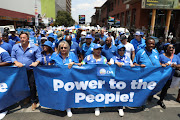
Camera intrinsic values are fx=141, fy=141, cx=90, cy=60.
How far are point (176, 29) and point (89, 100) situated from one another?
2158 cm

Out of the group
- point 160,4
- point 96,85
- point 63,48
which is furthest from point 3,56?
point 160,4

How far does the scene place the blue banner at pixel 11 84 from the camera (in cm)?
343

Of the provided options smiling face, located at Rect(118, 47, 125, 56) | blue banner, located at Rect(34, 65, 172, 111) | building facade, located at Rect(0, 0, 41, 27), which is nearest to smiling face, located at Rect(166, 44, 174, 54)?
blue banner, located at Rect(34, 65, 172, 111)

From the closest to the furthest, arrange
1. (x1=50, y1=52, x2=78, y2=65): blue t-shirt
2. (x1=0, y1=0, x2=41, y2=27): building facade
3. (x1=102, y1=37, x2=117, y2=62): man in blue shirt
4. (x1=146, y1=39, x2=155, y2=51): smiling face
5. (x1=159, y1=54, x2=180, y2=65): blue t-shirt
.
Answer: (x1=50, y1=52, x2=78, y2=65): blue t-shirt
(x1=146, y1=39, x2=155, y2=51): smiling face
(x1=159, y1=54, x2=180, y2=65): blue t-shirt
(x1=102, y1=37, x2=117, y2=62): man in blue shirt
(x1=0, y1=0, x2=41, y2=27): building facade

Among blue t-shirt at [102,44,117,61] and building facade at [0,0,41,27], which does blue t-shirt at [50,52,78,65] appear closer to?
blue t-shirt at [102,44,117,61]

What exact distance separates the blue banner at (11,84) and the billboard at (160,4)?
54.8 feet

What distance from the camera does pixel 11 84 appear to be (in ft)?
11.4

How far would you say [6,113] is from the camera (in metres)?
3.57

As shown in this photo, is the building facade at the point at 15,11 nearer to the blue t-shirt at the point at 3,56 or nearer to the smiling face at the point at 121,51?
the blue t-shirt at the point at 3,56

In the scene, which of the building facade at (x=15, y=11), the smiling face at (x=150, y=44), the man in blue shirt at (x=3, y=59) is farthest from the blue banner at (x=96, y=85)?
the building facade at (x=15, y=11)

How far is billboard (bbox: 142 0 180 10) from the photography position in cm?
1642

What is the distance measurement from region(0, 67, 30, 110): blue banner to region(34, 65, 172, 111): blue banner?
1.39 feet

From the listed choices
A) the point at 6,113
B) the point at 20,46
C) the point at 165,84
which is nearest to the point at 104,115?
the point at 165,84

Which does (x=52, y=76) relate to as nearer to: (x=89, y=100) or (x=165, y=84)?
(x=89, y=100)
